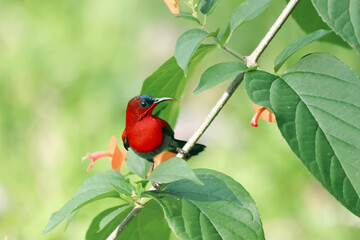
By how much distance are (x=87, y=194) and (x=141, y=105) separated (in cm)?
22

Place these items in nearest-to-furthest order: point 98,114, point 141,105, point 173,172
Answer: point 173,172 → point 141,105 → point 98,114

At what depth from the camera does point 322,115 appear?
65 cm

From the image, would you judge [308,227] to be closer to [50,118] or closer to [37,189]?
[37,189]

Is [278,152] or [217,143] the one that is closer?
[278,152]

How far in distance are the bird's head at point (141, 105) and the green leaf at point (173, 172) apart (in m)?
0.24

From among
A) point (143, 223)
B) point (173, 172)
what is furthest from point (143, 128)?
point (173, 172)

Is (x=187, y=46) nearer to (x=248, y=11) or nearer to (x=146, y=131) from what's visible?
(x=248, y=11)

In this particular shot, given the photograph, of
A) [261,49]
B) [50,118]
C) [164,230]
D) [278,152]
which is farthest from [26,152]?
[261,49]

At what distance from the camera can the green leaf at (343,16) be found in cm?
65

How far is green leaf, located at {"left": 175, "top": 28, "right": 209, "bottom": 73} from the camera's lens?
0.67 metres

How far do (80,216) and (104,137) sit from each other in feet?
1.25

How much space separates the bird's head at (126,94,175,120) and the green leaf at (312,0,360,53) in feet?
1.07

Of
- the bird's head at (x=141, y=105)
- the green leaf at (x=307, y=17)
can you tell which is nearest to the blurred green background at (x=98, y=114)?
the green leaf at (x=307, y=17)

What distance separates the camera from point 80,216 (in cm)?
211
